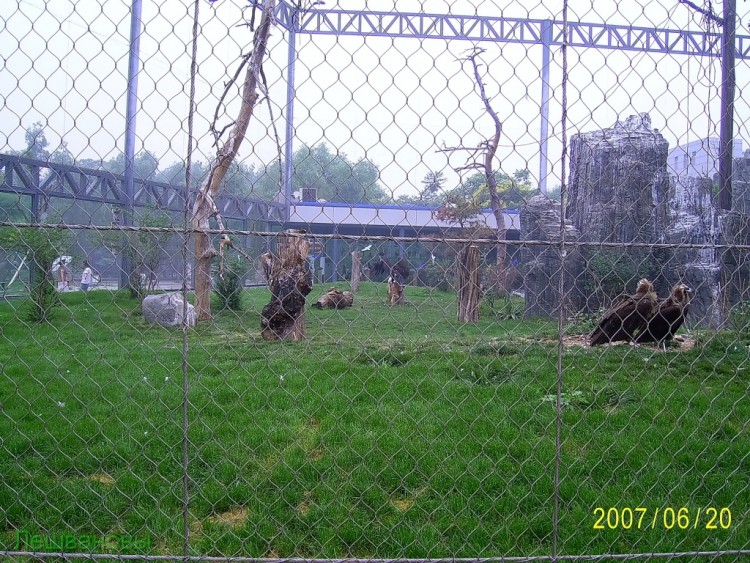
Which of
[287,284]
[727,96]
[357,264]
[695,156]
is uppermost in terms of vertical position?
[727,96]

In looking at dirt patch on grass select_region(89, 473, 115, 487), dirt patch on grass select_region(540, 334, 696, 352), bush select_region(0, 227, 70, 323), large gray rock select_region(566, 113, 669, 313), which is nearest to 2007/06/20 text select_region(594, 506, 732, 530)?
dirt patch on grass select_region(89, 473, 115, 487)

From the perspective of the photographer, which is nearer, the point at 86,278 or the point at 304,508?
the point at 304,508

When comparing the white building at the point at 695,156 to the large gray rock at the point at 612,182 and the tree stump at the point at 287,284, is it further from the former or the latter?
the tree stump at the point at 287,284

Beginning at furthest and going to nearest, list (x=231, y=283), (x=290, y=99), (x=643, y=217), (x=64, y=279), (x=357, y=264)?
(x=643, y=217) → (x=231, y=283) → (x=64, y=279) → (x=357, y=264) → (x=290, y=99)

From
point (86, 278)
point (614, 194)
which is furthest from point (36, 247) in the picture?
point (614, 194)

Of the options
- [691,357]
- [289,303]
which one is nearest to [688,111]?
[691,357]

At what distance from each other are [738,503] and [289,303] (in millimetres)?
3151

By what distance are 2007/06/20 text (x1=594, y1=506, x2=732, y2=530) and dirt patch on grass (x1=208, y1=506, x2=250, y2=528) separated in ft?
3.94

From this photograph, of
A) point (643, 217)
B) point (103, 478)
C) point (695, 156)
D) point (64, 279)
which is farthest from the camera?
point (643, 217)

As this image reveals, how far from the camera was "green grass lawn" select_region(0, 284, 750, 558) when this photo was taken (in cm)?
211

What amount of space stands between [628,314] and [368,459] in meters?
2.50

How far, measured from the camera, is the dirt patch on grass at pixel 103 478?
7.88 ft

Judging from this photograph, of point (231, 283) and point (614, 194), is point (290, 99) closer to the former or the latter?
point (231, 283)

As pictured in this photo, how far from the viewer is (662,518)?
87.4 inches
